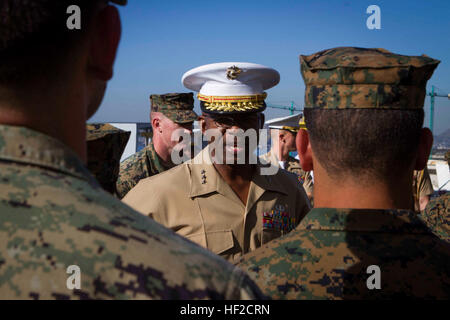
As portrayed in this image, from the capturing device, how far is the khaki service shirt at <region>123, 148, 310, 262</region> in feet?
9.96

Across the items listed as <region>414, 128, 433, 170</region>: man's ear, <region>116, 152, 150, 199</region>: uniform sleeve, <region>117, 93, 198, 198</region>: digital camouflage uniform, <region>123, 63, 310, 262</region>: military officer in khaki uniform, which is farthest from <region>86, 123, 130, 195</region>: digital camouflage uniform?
<region>116, 152, 150, 199</region>: uniform sleeve

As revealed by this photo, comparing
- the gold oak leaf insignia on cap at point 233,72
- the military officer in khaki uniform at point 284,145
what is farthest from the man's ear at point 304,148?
the military officer in khaki uniform at point 284,145

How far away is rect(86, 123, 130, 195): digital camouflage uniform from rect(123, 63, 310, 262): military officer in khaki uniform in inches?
24.6

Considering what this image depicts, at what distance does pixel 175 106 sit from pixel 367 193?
15.0 feet

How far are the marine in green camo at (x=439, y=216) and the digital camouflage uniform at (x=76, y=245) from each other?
9.55ft

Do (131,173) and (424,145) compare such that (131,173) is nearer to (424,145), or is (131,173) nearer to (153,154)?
(153,154)

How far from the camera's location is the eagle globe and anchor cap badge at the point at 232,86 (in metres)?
3.46

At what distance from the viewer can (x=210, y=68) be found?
359 centimetres

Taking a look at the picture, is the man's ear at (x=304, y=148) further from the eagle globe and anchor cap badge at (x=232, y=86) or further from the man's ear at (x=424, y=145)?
the eagle globe and anchor cap badge at (x=232, y=86)

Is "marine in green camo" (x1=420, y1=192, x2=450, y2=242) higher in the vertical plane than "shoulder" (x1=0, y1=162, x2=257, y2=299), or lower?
lower

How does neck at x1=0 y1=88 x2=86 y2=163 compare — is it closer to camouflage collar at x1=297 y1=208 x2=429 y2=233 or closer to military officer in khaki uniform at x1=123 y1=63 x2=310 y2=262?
camouflage collar at x1=297 y1=208 x2=429 y2=233

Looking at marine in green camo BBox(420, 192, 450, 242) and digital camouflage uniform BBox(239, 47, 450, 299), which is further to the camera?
marine in green camo BBox(420, 192, 450, 242)

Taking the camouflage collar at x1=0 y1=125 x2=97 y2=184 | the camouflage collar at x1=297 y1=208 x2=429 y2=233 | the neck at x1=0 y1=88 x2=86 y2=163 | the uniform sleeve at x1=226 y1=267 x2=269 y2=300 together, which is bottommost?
the camouflage collar at x1=297 y1=208 x2=429 y2=233

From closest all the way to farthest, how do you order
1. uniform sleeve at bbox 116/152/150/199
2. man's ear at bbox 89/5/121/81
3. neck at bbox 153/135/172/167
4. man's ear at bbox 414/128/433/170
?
man's ear at bbox 89/5/121/81 → man's ear at bbox 414/128/433/170 → uniform sleeve at bbox 116/152/150/199 → neck at bbox 153/135/172/167
